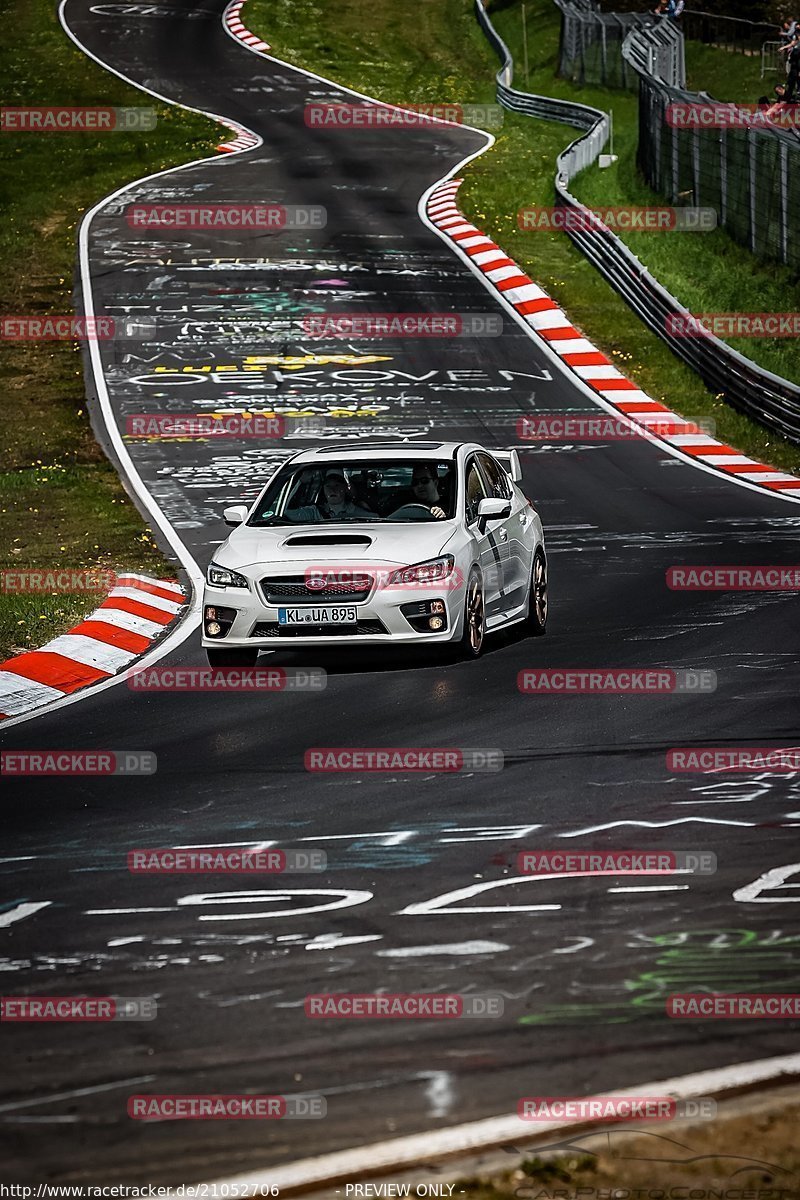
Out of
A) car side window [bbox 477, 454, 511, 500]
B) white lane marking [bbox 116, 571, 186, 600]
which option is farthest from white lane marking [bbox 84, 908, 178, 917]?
white lane marking [bbox 116, 571, 186, 600]

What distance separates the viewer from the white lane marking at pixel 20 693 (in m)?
12.0

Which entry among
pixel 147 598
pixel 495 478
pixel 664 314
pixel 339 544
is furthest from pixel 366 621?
pixel 664 314

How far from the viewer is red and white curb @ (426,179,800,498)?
22.5m

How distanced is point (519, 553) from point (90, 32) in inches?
1940

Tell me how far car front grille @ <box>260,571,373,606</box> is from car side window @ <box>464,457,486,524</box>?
50.2 inches

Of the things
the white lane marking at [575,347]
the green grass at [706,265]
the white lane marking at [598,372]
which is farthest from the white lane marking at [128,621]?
the white lane marking at [575,347]

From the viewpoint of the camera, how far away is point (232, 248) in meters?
34.8

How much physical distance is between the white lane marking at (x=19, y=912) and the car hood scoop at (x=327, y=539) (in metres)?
5.50

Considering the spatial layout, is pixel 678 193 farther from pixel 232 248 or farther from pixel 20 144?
pixel 20 144

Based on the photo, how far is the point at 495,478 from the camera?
14.6 m

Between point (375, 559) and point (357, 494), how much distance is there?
1327 millimetres

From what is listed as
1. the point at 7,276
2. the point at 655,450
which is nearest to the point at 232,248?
the point at 7,276

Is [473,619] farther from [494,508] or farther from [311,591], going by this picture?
[311,591]

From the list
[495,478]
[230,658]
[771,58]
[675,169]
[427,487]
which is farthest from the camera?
[771,58]
